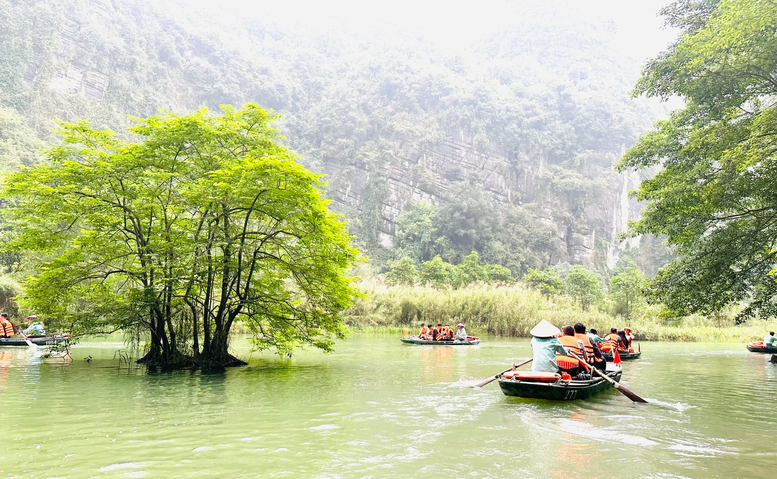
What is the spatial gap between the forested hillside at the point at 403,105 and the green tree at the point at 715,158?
58.3 metres

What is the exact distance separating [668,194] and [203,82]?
100608 millimetres

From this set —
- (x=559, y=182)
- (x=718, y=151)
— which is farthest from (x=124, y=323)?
(x=559, y=182)

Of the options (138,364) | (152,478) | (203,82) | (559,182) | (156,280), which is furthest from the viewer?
(203,82)

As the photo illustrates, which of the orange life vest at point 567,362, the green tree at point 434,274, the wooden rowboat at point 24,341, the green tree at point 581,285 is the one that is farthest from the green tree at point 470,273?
the orange life vest at point 567,362

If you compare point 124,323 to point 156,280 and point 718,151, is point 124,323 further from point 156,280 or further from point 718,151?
point 718,151

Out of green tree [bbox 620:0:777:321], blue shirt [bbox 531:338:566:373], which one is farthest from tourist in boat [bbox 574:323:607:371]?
green tree [bbox 620:0:777:321]

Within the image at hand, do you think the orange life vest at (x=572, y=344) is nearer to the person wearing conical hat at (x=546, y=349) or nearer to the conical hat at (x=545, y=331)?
the person wearing conical hat at (x=546, y=349)

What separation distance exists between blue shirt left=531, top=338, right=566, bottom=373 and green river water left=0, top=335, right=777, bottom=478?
869mm

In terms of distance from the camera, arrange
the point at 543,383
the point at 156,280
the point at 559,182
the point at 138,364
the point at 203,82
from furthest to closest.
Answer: the point at 203,82
the point at 559,182
the point at 138,364
the point at 156,280
the point at 543,383

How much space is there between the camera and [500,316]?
27.6 metres

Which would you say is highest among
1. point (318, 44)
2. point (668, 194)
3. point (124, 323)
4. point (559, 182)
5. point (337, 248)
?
point (318, 44)

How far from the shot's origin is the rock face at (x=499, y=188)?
8419 centimetres

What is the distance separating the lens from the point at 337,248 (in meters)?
13.4

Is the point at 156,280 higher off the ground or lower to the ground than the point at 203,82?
lower
